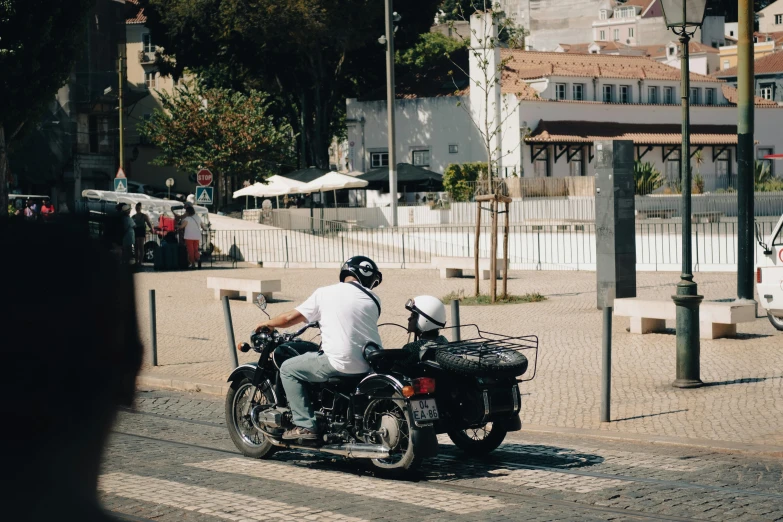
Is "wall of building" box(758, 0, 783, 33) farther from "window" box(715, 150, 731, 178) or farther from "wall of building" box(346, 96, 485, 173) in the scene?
"wall of building" box(346, 96, 485, 173)

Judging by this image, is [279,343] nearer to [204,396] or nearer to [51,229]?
[204,396]

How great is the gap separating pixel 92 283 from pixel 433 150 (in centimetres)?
5888

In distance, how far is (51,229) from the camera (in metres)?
1.28

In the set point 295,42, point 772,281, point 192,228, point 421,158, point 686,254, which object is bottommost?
point 772,281

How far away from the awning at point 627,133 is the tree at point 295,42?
8.92m

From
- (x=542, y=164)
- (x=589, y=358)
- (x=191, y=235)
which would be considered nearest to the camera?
(x=589, y=358)

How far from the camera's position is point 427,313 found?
905 centimetres

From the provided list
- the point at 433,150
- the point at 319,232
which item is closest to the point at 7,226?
the point at 319,232

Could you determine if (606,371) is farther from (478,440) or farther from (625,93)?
(625,93)

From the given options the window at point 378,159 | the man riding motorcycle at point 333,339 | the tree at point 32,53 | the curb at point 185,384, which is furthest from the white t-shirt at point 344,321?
the window at point 378,159

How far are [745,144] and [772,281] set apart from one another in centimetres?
191

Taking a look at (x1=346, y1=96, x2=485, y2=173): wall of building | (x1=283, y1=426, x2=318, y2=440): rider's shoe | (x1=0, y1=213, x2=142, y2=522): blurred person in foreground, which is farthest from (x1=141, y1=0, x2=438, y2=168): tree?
(x1=0, y1=213, x2=142, y2=522): blurred person in foreground

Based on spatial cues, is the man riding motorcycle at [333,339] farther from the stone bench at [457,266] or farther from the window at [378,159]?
the window at [378,159]

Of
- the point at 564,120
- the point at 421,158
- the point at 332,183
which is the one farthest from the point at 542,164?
the point at 332,183
